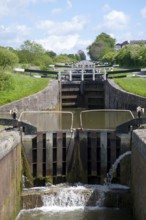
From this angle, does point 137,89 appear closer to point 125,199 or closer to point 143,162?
point 125,199

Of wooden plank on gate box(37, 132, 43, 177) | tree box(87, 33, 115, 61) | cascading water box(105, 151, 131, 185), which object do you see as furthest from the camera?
tree box(87, 33, 115, 61)

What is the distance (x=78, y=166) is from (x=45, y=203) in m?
2.37

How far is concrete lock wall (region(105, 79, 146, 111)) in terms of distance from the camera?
29.3 meters

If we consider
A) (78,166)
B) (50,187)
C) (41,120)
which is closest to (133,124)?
(78,166)

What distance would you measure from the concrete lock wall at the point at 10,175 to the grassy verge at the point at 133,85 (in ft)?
58.2

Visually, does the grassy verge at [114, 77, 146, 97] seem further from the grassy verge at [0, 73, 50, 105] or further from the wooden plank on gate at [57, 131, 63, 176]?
the wooden plank on gate at [57, 131, 63, 176]

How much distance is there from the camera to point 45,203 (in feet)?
48.6

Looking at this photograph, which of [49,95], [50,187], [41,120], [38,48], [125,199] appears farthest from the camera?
[38,48]

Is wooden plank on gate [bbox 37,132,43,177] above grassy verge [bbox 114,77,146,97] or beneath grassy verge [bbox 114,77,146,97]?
beneath

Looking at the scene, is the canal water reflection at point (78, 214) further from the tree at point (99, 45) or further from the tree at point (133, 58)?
the tree at point (99, 45)

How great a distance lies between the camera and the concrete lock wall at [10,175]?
1197cm

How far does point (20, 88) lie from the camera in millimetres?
34562

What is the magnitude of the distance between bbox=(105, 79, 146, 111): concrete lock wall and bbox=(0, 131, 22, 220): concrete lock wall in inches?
568

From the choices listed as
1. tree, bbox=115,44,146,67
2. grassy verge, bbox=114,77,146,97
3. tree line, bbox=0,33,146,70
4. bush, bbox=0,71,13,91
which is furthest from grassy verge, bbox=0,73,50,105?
tree, bbox=115,44,146,67
